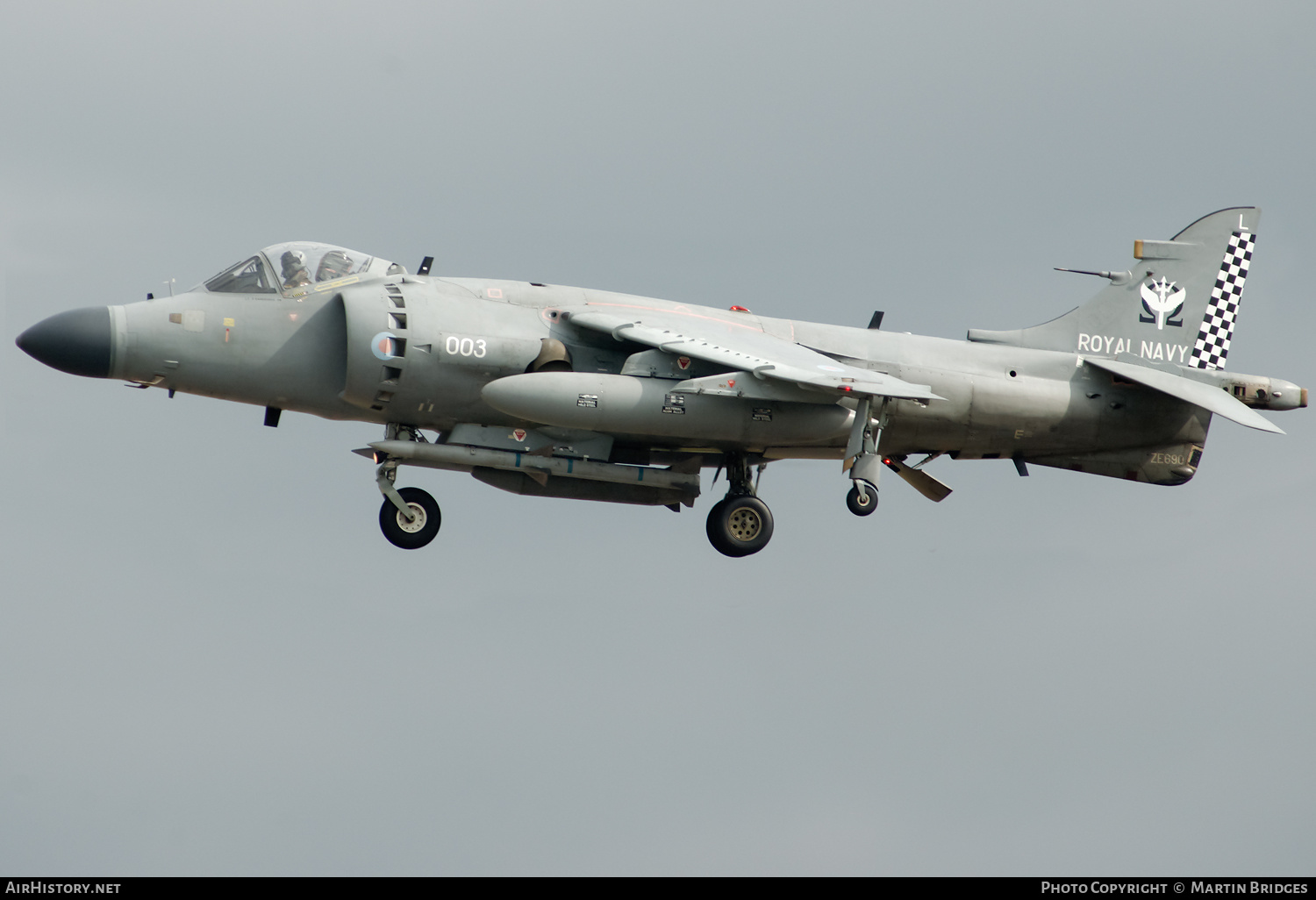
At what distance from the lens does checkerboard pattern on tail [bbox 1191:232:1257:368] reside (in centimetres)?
2302

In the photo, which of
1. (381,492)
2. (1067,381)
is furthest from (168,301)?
(1067,381)

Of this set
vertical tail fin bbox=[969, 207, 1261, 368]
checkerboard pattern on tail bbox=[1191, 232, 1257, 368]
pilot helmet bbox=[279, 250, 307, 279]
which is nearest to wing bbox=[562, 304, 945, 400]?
pilot helmet bbox=[279, 250, 307, 279]

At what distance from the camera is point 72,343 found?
19.3 metres

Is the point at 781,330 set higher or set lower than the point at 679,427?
higher

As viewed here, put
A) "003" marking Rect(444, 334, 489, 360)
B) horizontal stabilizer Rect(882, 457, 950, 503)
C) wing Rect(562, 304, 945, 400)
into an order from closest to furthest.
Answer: wing Rect(562, 304, 945, 400)
"003" marking Rect(444, 334, 489, 360)
horizontal stabilizer Rect(882, 457, 950, 503)

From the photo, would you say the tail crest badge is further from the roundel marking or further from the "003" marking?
the roundel marking

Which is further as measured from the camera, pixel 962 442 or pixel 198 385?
pixel 962 442

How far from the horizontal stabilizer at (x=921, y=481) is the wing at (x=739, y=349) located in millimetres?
1668

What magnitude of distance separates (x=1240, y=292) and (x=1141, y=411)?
9.13 ft

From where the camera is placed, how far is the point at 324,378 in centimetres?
1980

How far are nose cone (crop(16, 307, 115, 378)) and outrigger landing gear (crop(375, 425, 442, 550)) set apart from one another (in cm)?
341

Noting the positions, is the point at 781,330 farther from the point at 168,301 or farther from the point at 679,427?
the point at 168,301

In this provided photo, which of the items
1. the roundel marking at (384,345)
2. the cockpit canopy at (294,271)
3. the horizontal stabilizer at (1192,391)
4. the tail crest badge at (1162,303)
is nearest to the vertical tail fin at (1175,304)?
the tail crest badge at (1162,303)

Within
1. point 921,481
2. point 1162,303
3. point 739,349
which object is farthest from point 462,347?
point 1162,303
